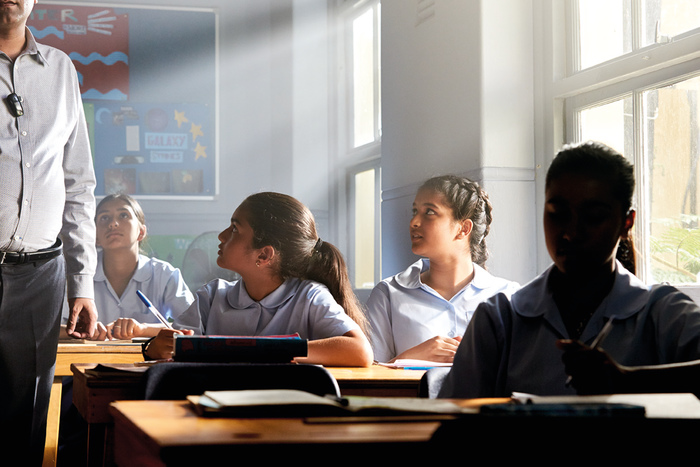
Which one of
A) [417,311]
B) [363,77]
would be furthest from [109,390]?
[363,77]

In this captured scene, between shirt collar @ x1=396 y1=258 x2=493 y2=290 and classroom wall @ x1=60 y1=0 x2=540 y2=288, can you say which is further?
classroom wall @ x1=60 y1=0 x2=540 y2=288

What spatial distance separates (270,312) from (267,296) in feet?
0.18

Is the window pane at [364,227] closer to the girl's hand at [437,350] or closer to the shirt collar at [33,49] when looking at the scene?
the girl's hand at [437,350]

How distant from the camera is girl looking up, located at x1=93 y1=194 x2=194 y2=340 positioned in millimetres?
3684

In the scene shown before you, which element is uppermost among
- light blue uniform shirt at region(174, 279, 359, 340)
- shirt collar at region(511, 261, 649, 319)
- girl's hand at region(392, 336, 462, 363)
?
shirt collar at region(511, 261, 649, 319)

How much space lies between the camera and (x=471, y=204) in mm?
3141

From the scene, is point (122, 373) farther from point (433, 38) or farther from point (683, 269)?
point (433, 38)

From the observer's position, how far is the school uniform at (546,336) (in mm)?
1389

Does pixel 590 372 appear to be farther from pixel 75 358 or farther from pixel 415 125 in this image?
pixel 415 125

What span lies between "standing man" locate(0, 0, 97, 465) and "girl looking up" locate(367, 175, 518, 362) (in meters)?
1.24

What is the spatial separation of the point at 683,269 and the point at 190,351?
5.77 ft

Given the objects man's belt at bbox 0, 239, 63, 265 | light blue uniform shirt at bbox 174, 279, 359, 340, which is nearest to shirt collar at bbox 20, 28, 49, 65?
man's belt at bbox 0, 239, 63, 265

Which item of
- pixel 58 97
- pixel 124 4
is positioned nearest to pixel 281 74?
pixel 124 4

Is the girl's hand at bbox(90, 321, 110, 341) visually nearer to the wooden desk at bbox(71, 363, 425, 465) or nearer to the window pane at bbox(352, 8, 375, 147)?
the wooden desk at bbox(71, 363, 425, 465)
